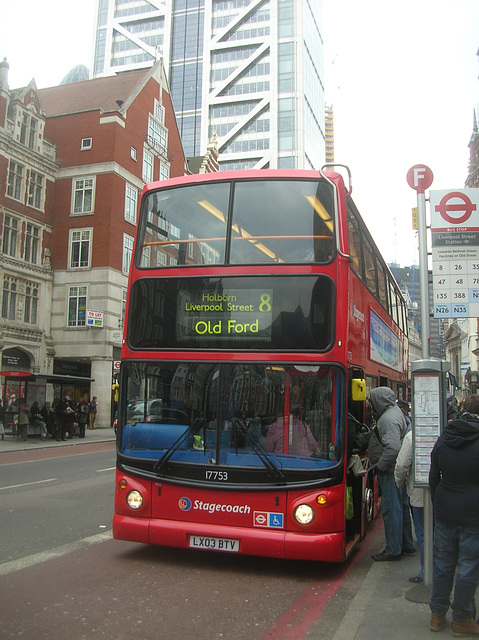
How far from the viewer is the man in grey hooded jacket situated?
21.3ft

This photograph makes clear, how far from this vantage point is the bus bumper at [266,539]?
18.8 ft

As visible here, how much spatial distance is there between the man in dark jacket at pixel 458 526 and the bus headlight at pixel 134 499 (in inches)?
122

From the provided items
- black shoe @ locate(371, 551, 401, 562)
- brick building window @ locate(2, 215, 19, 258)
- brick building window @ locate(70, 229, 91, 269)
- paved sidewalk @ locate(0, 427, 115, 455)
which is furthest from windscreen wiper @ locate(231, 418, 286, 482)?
brick building window @ locate(70, 229, 91, 269)

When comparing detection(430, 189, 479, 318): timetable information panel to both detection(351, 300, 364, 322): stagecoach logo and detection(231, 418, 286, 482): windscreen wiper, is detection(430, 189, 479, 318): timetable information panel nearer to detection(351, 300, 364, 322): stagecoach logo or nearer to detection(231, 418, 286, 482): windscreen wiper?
detection(351, 300, 364, 322): stagecoach logo

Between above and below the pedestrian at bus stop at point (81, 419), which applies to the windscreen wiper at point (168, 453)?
above

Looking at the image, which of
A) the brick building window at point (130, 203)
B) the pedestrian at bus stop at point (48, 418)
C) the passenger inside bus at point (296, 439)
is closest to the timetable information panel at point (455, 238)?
the passenger inside bus at point (296, 439)

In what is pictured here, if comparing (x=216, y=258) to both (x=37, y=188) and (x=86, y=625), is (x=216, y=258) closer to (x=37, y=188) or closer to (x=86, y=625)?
(x=86, y=625)

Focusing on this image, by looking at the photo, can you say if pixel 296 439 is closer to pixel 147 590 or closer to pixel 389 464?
pixel 389 464

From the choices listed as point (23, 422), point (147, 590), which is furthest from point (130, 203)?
point (147, 590)

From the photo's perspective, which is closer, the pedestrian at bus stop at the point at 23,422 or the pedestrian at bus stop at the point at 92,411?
the pedestrian at bus stop at the point at 23,422

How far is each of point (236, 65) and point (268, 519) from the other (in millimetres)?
96678

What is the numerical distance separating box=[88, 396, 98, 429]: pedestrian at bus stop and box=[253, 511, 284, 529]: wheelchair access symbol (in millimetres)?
24888

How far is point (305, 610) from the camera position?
16.6 ft

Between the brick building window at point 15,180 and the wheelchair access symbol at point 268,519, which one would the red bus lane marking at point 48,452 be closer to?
the wheelchair access symbol at point 268,519
